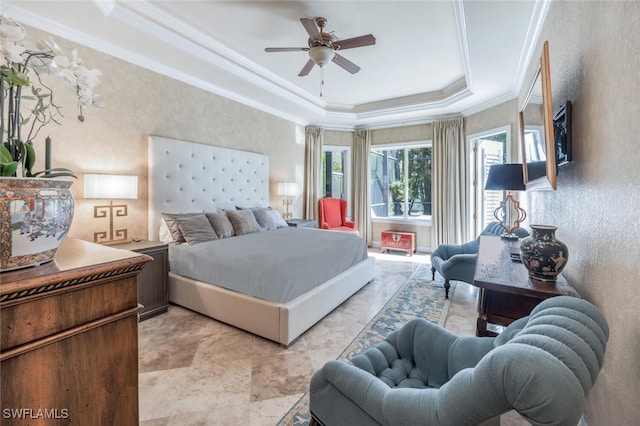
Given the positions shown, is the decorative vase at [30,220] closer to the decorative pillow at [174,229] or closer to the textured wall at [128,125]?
the textured wall at [128,125]

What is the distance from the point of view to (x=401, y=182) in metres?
6.29

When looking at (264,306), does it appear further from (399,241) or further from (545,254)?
(399,241)

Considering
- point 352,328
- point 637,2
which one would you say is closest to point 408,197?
point 352,328

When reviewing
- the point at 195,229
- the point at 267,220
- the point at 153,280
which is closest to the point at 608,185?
the point at 195,229

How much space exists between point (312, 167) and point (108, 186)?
396cm

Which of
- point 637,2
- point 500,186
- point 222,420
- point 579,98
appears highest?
point 637,2

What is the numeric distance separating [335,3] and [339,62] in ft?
1.96

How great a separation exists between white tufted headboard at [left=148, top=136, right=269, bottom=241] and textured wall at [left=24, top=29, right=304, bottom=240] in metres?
0.12

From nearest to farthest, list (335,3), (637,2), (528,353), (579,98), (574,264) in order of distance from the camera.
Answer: (528,353) → (637,2) → (579,98) → (574,264) → (335,3)

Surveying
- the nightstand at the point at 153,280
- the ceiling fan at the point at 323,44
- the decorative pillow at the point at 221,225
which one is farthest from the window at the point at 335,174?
the nightstand at the point at 153,280

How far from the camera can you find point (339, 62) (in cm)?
314

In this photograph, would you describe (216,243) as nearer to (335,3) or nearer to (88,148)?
(88,148)

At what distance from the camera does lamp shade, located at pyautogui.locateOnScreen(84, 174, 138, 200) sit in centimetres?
261

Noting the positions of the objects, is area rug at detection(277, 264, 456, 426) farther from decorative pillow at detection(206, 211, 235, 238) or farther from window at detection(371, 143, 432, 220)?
window at detection(371, 143, 432, 220)
